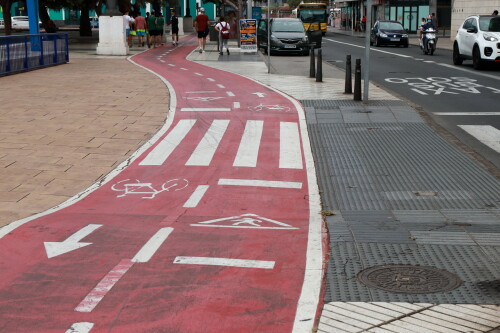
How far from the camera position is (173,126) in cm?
1345

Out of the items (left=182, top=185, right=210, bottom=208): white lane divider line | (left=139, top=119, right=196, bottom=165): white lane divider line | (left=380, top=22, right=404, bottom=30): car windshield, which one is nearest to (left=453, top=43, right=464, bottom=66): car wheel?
(left=380, top=22, right=404, bottom=30): car windshield

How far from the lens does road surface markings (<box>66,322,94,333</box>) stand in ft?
15.8

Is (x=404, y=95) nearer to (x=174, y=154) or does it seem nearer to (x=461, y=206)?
(x=174, y=154)

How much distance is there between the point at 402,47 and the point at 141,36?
1468 cm

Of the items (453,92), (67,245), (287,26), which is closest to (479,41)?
(453,92)

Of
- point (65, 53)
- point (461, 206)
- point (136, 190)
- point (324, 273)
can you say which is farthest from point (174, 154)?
point (65, 53)

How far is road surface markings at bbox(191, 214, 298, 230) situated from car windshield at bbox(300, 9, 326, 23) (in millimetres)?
53896

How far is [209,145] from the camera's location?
11727 millimetres

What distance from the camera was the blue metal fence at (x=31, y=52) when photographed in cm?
2261

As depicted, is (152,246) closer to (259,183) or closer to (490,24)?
(259,183)

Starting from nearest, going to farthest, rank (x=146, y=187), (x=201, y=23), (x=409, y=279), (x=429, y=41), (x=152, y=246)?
(x=409, y=279), (x=152, y=246), (x=146, y=187), (x=201, y=23), (x=429, y=41)

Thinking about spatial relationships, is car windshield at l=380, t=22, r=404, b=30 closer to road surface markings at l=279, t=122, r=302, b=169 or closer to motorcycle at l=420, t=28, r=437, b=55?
motorcycle at l=420, t=28, r=437, b=55

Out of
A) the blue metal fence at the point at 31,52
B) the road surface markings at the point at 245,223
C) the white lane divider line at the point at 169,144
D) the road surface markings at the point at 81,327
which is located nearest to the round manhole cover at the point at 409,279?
the road surface markings at the point at 245,223

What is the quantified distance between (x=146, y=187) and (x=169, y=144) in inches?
108
